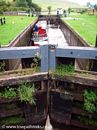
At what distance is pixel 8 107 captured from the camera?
8094 mm

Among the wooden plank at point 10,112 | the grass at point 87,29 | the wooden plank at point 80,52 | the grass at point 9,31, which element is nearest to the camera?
the wooden plank at point 80,52

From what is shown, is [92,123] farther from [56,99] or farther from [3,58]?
[3,58]

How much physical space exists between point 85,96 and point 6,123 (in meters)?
2.80

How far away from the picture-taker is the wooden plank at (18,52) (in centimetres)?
758

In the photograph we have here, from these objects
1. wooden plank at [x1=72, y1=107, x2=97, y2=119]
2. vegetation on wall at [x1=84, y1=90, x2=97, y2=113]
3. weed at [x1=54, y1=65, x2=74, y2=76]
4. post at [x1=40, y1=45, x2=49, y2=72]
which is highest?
post at [x1=40, y1=45, x2=49, y2=72]

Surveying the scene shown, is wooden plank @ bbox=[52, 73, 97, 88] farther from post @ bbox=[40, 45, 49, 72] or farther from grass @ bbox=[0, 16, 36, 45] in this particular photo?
grass @ bbox=[0, 16, 36, 45]

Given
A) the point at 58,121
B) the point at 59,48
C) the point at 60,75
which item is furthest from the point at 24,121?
the point at 59,48

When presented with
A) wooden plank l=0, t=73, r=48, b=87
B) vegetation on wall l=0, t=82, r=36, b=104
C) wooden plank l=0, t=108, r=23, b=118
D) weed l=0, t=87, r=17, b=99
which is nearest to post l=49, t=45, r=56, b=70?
wooden plank l=0, t=73, r=48, b=87

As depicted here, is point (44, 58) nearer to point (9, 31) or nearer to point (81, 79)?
point (81, 79)

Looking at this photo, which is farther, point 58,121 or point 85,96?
point 58,121

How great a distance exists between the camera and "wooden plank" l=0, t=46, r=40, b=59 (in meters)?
7.58

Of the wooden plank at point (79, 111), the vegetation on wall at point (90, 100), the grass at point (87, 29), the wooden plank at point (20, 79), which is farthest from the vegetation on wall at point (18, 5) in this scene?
the vegetation on wall at point (90, 100)

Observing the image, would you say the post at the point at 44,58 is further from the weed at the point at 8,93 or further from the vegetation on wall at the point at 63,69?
the weed at the point at 8,93

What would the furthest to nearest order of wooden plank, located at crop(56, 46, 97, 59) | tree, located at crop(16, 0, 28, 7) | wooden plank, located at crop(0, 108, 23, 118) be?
tree, located at crop(16, 0, 28, 7) → wooden plank, located at crop(0, 108, 23, 118) → wooden plank, located at crop(56, 46, 97, 59)
